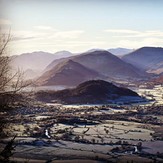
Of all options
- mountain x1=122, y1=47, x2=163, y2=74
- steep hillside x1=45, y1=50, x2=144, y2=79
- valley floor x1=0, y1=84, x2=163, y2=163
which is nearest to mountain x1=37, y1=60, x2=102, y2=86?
steep hillside x1=45, y1=50, x2=144, y2=79

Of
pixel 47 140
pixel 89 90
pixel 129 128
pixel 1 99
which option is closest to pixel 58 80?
pixel 89 90

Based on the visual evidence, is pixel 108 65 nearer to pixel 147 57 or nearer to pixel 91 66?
pixel 91 66

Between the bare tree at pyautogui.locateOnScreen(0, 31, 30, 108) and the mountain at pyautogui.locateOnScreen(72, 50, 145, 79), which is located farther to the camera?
the mountain at pyautogui.locateOnScreen(72, 50, 145, 79)

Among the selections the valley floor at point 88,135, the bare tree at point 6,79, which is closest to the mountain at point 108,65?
the valley floor at point 88,135

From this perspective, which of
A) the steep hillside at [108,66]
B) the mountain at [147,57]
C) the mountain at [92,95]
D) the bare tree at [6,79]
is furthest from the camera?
the mountain at [147,57]

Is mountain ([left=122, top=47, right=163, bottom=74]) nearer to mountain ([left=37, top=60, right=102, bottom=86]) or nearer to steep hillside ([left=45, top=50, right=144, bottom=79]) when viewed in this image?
steep hillside ([left=45, top=50, right=144, bottom=79])

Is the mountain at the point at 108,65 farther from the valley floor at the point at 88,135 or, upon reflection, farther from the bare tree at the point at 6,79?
the bare tree at the point at 6,79

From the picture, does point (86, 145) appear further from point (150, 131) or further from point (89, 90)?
point (89, 90)

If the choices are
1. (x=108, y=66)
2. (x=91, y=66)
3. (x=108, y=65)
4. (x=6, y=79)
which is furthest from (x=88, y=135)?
(x=91, y=66)
